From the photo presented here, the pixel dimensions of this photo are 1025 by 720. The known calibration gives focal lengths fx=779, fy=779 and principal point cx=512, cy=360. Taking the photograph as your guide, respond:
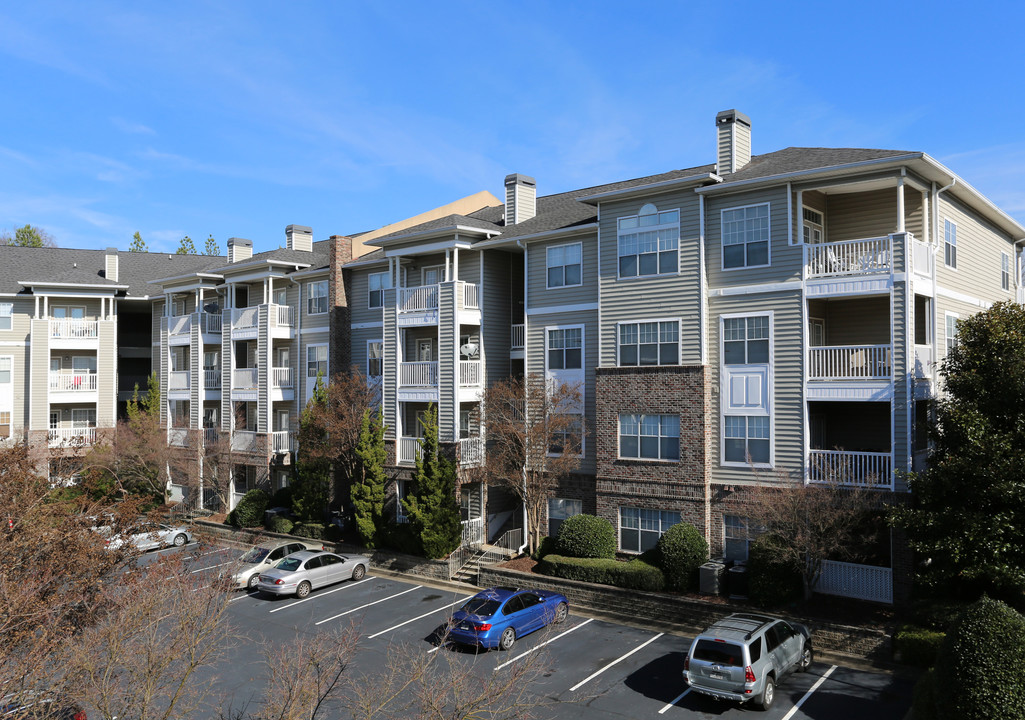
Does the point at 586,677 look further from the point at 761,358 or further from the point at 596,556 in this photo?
the point at 761,358

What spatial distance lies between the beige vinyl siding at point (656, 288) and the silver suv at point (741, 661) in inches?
386

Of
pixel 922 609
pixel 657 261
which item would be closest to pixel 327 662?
pixel 922 609

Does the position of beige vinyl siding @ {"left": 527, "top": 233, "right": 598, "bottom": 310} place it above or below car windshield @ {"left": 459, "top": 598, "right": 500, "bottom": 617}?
above

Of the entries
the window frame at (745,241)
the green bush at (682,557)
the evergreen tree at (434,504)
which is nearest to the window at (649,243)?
the window frame at (745,241)

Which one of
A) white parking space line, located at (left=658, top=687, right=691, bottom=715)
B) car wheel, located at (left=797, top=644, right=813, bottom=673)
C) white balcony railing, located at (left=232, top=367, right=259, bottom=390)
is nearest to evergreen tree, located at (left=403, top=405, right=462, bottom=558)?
white parking space line, located at (left=658, top=687, right=691, bottom=715)

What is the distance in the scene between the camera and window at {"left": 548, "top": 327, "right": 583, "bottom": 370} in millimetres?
28734

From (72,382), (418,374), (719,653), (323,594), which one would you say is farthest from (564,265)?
(72,382)

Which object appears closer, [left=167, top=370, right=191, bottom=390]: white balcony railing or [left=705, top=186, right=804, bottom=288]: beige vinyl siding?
[left=705, top=186, right=804, bottom=288]: beige vinyl siding

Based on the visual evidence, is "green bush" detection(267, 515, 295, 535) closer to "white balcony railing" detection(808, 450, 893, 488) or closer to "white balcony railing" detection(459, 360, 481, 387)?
"white balcony railing" detection(459, 360, 481, 387)

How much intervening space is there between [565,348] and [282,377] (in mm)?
16723

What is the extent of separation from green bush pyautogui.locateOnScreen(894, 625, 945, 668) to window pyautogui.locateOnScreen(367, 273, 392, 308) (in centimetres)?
2472

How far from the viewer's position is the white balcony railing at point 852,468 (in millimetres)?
21500

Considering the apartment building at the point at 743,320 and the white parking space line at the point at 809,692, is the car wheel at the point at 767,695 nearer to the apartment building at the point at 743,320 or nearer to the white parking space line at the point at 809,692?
the white parking space line at the point at 809,692

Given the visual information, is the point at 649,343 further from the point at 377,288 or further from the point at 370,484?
the point at 377,288
